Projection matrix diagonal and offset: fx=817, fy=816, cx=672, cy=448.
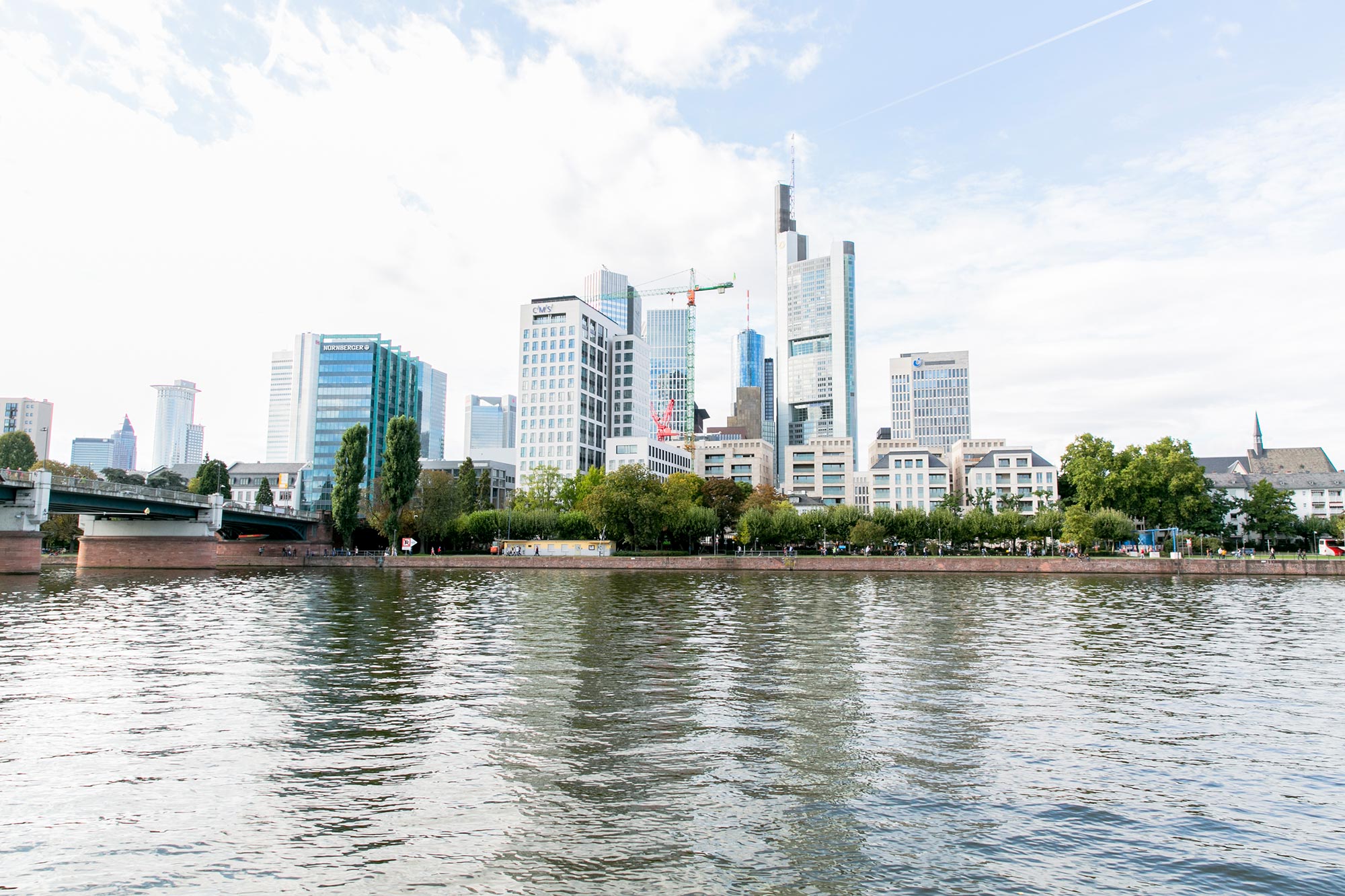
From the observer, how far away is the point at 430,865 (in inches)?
445

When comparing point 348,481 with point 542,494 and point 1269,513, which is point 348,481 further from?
point 1269,513

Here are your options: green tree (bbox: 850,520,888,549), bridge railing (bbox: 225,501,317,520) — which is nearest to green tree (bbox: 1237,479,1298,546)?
green tree (bbox: 850,520,888,549)

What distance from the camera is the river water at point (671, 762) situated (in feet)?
37.3

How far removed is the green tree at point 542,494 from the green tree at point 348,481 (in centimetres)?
2831

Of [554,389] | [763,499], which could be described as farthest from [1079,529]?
[554,389]

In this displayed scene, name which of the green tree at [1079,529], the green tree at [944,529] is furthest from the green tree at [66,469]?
the green tree at [1079,529]

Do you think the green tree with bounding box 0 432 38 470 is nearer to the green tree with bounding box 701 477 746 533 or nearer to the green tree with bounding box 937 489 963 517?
the green tree with bounding box 701 477 746 533

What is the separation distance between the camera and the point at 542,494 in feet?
467

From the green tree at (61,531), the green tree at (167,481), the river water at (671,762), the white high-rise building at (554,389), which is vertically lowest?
the river water at (671,762)

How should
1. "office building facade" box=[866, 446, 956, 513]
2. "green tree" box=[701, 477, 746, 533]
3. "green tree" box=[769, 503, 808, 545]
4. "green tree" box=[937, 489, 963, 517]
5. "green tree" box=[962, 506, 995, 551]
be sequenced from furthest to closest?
"office building facade" box=[866, 446, 956, 513]
"green tree" box=[937, 489, 963, 517]
"green tree" box=[701, 477, 746, 533]
"green tree" box=[769, 503, 808, 545]
"green tree" box=[962, 506, 995, 551]

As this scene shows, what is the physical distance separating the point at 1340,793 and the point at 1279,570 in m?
90.6

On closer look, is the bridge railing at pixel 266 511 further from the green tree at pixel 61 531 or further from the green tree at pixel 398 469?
the green tree at pixel 61 531

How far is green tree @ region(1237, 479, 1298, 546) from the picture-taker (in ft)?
468

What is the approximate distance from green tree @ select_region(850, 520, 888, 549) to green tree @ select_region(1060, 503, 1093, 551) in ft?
75.0
